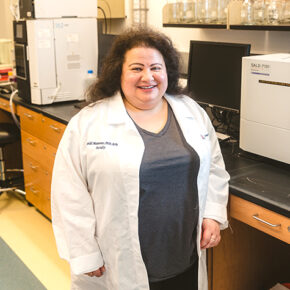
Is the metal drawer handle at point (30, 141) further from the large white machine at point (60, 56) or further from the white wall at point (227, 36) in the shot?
the white wall at point (227, 36)

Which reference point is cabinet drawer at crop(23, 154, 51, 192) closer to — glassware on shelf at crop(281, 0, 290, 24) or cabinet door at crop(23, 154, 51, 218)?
cabinet door at crop(23, 154, 51, 218)

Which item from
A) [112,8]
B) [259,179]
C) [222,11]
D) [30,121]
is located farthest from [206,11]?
[30,121]

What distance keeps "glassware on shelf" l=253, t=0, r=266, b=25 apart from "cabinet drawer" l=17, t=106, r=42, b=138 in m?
1.56

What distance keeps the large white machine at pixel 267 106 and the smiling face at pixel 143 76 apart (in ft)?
1.54

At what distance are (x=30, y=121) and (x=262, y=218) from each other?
6.57ft

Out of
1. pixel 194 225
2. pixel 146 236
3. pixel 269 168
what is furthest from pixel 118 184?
pixel 269 168

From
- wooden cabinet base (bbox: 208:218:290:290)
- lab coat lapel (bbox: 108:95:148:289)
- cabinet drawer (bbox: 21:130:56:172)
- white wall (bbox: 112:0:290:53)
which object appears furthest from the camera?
cabinet drawer (bbox: 21:130:56:172)

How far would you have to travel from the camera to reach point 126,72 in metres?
1.53

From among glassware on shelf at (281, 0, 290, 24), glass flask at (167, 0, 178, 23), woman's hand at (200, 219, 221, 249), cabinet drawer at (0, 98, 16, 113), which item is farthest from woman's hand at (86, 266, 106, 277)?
cabinet drawer at (0, 98, 16, 113)

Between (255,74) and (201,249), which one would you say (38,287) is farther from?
(255,74)

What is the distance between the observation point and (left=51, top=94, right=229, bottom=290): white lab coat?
1.46 m

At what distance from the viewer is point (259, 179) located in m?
1.71

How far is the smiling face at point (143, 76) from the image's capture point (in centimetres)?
151

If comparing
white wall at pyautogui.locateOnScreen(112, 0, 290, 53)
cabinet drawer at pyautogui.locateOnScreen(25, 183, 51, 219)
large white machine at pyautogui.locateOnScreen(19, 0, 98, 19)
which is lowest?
cabinet drawer at pyautogui.locateOnScreen(25, 183, 51, 219)
